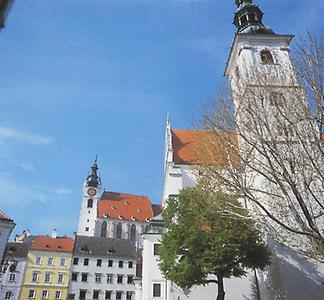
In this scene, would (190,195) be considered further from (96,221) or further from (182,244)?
(96,221)

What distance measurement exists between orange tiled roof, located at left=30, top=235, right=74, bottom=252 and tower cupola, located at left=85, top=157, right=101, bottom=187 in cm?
2802

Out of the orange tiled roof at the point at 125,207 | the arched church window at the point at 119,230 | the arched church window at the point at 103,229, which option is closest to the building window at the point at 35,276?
the arched church window at the point at 103,229

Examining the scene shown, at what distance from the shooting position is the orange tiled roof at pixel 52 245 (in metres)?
45.2

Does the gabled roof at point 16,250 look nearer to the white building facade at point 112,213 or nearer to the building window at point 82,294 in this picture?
the building window at point 82,294

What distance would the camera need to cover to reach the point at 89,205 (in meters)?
72.9

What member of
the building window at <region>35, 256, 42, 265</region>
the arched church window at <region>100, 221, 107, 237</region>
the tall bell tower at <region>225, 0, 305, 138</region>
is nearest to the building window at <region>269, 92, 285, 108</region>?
the tall bell tower at <region>225, 0, 305, 138</region>

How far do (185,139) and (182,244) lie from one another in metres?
13.7

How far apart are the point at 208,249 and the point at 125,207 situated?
Result: 54.9 metres

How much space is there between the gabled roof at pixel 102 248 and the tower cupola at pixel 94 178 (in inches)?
1069

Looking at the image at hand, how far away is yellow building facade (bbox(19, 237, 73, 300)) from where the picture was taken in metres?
41.9

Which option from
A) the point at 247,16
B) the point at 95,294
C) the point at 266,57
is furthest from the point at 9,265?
the point at 247,16

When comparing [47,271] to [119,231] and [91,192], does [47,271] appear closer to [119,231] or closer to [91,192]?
[119,231]

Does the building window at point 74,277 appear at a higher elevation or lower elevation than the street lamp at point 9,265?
lower

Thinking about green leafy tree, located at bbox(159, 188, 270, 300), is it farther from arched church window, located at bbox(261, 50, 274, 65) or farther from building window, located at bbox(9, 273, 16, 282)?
building window, located at bbox(9, 273, 16, 282)
